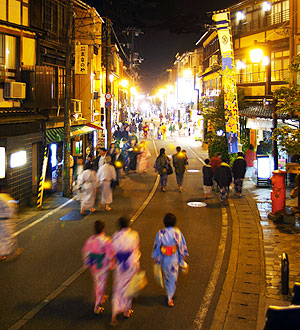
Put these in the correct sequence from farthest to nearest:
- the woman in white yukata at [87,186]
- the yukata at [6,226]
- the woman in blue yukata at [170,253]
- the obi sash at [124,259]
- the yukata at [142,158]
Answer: the yukata at [142,158], the woman in white yukata at [87,186], the yukata at [6,226], the woman in blue yukata at [170,253], the obi sash at [124,259]

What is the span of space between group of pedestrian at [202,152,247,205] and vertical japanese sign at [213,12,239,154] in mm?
1933

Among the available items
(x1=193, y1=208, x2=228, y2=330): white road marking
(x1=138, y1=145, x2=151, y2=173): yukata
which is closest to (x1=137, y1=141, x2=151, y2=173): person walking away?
(x1=138, y1=145, x2=151, y2=173): yukata

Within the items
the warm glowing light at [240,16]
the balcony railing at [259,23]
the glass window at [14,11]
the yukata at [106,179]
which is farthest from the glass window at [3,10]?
the warm glowing light at [240,16]

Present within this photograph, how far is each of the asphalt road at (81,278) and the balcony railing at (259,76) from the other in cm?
1459

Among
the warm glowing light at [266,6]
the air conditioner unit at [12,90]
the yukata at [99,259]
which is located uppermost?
the warm glowing light at [266,6]

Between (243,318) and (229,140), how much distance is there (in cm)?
1338

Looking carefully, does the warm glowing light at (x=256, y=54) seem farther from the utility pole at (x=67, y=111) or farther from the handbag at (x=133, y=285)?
the handbag at (x=133, y=285)

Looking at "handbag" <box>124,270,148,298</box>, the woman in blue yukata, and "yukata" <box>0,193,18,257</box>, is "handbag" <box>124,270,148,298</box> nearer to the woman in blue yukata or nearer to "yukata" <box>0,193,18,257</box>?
the woman in blue yukata

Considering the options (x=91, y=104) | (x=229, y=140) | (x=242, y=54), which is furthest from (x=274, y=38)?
(x=91, y=104)

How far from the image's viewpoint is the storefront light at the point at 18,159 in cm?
1491

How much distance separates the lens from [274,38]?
1067 inches

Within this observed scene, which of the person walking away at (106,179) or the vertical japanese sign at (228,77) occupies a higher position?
the vertical japanese sign at (228,77)

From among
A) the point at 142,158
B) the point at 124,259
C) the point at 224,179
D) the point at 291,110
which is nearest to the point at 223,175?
the point at 224,179

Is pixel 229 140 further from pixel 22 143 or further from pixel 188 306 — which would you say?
pixel 188 306
